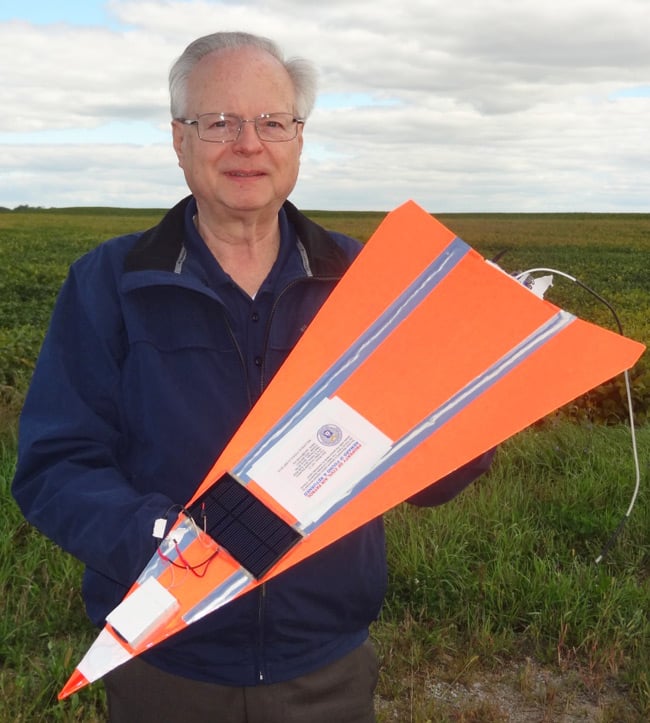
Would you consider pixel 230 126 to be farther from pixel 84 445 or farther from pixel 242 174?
pixel 84 445

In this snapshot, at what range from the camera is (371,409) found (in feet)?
5.66

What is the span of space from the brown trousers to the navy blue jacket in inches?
1.3

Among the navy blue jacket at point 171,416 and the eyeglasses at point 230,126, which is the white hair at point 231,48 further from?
the navy blue jacket at point 171,416

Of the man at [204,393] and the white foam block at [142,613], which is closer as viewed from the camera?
the white foam block at [142,613]

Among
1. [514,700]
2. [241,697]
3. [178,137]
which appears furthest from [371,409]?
[514,700]

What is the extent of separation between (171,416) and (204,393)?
0.08 m

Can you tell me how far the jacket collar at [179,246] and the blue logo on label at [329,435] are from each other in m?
0.39

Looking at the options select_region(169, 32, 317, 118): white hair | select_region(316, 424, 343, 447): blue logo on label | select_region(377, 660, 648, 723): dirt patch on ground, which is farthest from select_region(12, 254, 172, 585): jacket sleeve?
select_region(377, 660, 648, 723): dirt patch on ground

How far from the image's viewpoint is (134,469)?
1.85 m

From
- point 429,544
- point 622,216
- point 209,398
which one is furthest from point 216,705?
point 622,216

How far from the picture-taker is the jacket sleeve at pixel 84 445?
1.67 metres

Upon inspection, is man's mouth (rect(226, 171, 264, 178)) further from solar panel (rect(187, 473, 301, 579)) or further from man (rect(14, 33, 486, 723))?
solar panel (rect(187, 473, 301, 579))

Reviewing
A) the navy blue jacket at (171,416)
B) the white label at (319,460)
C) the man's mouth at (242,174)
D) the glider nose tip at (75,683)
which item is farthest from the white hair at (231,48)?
the glider nose tip at (75,683)

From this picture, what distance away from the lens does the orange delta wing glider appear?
63.2 inches
